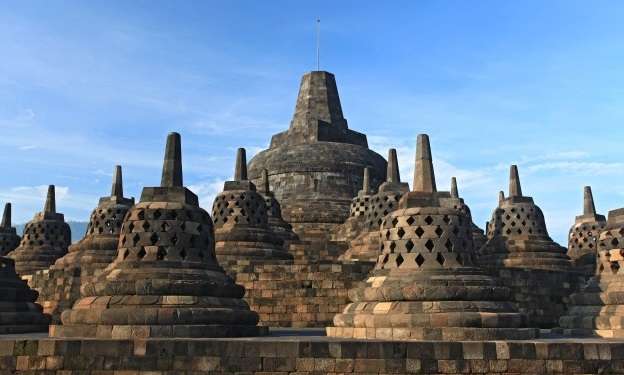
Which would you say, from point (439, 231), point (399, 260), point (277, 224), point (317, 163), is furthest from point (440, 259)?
point (317, 163)

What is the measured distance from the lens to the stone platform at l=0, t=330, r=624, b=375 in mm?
9422

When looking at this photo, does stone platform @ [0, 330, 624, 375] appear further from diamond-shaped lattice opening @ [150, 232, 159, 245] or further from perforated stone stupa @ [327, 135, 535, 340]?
diamond-shaped lattice opening @ [150, 232, 159, 245]

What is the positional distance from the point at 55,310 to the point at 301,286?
25.7ft

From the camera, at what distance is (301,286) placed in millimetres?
17438

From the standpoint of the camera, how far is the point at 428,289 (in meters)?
11.4

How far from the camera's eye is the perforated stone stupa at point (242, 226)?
69.8 ft

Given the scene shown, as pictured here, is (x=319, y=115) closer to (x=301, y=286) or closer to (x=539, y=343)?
(x=301, y=286)

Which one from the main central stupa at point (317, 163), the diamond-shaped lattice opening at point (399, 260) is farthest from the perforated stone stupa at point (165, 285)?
the main central stupa at point (317, 163)

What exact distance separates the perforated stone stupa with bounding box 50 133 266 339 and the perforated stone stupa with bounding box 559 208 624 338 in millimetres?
6812

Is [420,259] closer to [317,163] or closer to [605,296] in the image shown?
[605,296]

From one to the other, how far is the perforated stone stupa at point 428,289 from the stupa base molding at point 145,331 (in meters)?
2.50

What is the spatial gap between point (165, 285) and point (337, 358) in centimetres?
390

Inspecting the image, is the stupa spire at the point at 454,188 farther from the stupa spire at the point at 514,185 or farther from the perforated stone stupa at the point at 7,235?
the perforated stone stupa at the point at 7,235

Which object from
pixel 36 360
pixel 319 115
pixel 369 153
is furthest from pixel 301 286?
pixel 319 115
